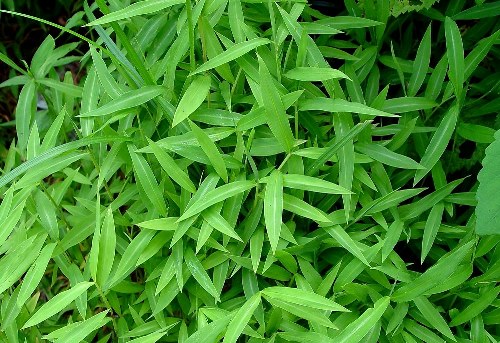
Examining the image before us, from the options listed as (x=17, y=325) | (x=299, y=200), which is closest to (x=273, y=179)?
(x=299, y=200)

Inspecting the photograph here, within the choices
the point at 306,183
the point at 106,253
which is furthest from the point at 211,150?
the point at 106,253

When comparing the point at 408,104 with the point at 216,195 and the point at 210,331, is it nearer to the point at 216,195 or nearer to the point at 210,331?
the point at 216,195

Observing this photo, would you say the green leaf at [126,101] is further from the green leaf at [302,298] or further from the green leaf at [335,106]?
the green leaf at [302,298]

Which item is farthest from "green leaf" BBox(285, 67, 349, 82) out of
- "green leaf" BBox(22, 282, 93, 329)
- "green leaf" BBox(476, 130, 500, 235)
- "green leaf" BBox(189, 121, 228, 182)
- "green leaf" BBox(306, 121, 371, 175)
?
"green leaf" BBox(22, 282, 93, 329)

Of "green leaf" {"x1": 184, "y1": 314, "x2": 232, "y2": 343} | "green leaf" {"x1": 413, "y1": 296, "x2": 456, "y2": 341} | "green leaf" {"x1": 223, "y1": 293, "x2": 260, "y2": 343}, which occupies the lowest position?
"green leaf" {"x1": 413, "y1": 296, "x2": 456, "y2": 341}

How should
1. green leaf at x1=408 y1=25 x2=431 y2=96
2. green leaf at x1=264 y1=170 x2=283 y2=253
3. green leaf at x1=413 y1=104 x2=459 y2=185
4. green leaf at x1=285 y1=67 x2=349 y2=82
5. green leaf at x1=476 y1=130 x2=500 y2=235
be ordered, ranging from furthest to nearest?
green leaf at x1=408 y1=25 x2=431 y2=96, green leaf at x1=413 y1=104 x2=459 y2=185, green leaf at x1=285 y1=67 x2=349 y2=82, green leaf at x1=264 y1=170 x2=283 y2=253, green leaf at x1=476 y1=130 x2=500 y2=235

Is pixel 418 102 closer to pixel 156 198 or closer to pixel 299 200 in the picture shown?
pixel 299 200

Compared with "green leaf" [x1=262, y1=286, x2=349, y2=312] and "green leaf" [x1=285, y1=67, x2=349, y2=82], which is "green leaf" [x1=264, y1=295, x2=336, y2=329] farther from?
"green leaf" [x1=285, y1=67, x2=349, y2=82]
